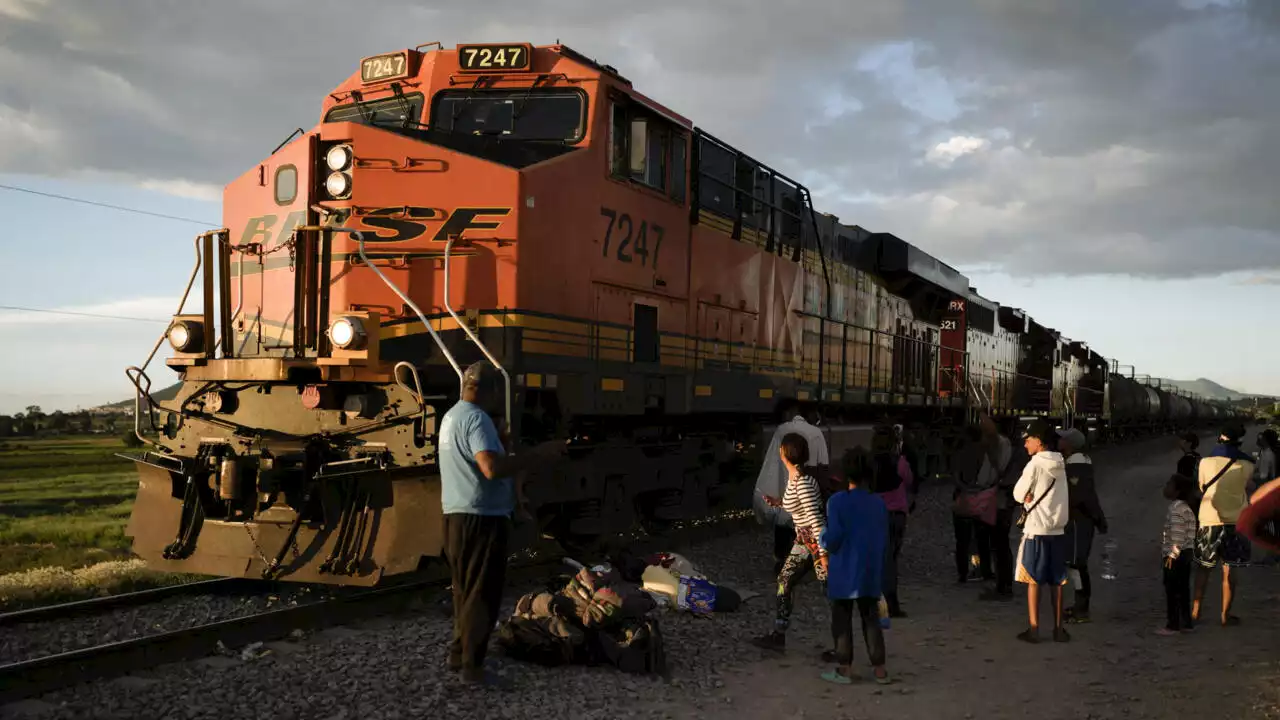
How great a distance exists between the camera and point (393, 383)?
6.63m

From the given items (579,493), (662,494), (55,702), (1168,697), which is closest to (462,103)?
(579,493)

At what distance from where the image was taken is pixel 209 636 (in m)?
5.62

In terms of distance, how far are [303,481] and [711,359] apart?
4.35 metres

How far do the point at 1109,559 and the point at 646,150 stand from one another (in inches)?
255

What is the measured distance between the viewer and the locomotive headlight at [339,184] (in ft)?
24.0

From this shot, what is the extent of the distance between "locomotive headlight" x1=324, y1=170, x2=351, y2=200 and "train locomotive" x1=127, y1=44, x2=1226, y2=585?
0.02 m

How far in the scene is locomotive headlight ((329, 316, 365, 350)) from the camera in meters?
6.36

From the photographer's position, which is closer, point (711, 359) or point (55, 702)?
point (55, 702)

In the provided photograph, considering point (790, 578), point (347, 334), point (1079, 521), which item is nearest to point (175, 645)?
point (347, 334)

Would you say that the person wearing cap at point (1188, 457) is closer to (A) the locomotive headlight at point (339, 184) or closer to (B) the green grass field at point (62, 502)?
(A) the locomotive headlight at point (339, 184)

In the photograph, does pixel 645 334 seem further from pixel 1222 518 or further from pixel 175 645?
pixel 1222 518

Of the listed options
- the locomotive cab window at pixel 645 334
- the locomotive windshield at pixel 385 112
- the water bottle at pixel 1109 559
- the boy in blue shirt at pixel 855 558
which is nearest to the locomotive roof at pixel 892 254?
the water bottle at pixel 1109 559

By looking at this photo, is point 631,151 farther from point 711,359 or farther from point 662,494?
point 662,494

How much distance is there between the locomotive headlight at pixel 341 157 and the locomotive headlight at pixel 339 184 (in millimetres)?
48
